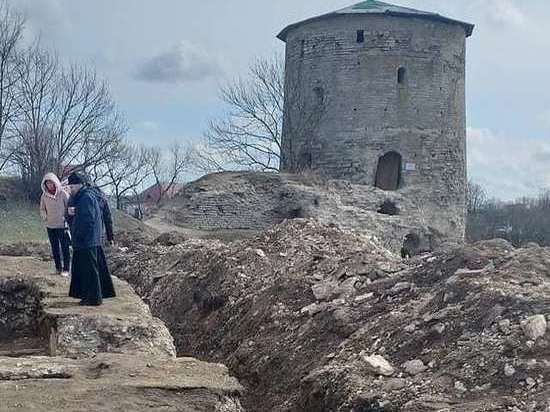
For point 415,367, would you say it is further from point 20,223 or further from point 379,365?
point 20,223

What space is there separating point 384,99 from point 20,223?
1086 cm

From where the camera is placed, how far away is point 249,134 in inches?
1161

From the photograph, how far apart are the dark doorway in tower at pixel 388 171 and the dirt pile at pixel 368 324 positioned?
Answer: 16846 mm

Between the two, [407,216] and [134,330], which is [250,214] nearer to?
[407,216]

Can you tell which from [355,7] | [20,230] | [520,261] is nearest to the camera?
[520,261]

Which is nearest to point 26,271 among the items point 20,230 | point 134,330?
point 134,330

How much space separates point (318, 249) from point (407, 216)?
617 inches

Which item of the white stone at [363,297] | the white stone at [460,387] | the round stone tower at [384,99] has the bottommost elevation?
the white stone at [460,387]

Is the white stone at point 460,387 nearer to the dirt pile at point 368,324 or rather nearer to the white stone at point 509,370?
the dirt pile at point 368,324

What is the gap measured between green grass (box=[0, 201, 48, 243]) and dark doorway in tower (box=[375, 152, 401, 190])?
395 inches

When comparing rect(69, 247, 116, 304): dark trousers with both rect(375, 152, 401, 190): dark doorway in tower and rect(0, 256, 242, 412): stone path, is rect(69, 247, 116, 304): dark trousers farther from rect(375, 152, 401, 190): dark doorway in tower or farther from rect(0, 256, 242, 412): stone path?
rect(375, 152, 401, 190): dark doorway in tower

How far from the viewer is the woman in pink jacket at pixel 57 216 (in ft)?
24.5

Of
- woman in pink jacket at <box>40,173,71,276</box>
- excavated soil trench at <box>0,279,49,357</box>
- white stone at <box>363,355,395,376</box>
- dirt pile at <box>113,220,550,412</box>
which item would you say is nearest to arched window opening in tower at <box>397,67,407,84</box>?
dirt pile at <box>113,220,550,412</box>

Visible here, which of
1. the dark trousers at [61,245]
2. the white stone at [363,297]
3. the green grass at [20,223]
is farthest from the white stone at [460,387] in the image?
the green grass at [20,223]
